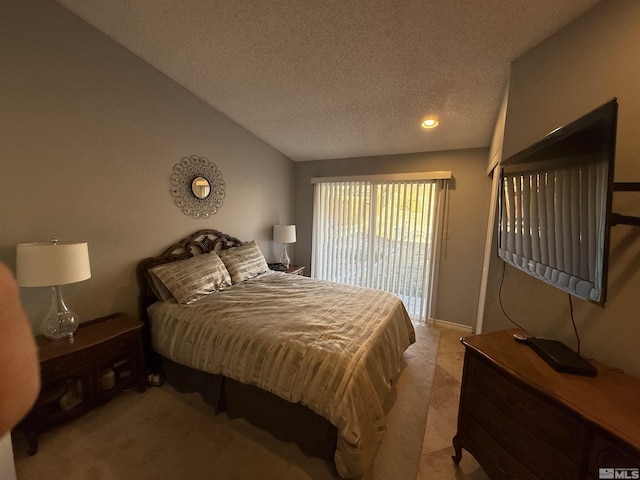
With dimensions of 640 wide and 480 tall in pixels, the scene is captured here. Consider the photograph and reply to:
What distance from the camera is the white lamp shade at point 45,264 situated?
151 centimetres

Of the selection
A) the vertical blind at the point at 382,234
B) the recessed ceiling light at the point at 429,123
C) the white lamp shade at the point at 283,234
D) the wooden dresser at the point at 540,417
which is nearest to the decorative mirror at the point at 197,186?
the white lamp shade at the point at 283,234

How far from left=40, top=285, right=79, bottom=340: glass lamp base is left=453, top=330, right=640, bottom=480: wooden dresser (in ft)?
8.30

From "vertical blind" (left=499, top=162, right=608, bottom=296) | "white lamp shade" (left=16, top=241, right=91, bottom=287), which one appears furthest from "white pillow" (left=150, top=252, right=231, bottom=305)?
"vertical blind" (left=499, top=162, right=608, bottom=296)

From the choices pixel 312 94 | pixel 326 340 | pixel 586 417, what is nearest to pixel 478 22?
pixel 312 94

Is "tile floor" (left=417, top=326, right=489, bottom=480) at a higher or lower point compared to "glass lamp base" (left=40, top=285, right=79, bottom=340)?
lower

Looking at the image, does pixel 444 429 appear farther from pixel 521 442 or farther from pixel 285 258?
pixel 285 258

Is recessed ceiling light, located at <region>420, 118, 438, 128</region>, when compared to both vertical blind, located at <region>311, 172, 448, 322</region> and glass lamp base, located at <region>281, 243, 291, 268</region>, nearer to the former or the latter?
vertical blind, located at <region>311, 172, 448, 322</region>

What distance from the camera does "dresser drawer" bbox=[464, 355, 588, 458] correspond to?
958 mm

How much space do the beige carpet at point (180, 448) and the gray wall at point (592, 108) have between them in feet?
3.67

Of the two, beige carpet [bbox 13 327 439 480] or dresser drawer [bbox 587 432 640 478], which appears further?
beige carpet [bbox 13 327 439 480]

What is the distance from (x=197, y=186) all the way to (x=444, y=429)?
3025 mm

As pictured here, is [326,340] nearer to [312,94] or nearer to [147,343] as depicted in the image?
Answer: [147,343]

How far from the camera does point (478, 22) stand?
4.98 feet

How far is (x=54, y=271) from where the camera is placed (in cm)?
155
